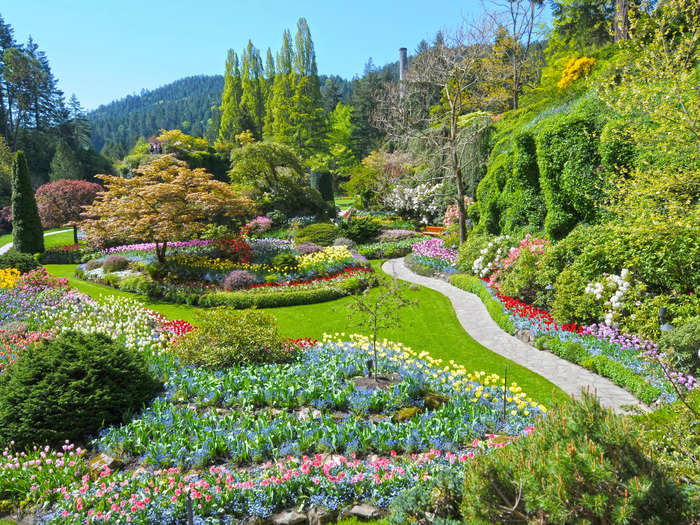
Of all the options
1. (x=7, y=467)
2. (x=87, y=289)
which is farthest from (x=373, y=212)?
(x=7, y=467)

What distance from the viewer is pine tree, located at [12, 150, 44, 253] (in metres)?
19.9

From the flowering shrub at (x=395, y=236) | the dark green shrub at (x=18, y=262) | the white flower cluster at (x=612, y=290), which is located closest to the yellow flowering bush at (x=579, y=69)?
the flowering shrub at (x=395, y=236)

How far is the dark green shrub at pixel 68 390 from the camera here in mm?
4957

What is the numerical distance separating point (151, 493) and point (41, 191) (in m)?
26.2

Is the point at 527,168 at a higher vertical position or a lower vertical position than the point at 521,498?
higher

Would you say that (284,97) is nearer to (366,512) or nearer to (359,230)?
(359,230)

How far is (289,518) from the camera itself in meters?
3.82

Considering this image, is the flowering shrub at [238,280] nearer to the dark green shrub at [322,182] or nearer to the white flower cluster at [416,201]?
the white flower cluster at [416,201]

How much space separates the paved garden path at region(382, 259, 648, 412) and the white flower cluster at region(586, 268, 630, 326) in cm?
135

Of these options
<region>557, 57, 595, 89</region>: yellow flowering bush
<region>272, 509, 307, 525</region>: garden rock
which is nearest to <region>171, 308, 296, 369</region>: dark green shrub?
<region>272, 509, 307, 525</region>: garden rock

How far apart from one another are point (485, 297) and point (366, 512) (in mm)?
9019

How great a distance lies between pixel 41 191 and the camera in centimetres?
2336

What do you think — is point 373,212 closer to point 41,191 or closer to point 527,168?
point 527,168

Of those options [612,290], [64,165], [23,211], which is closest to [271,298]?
[612,290]
